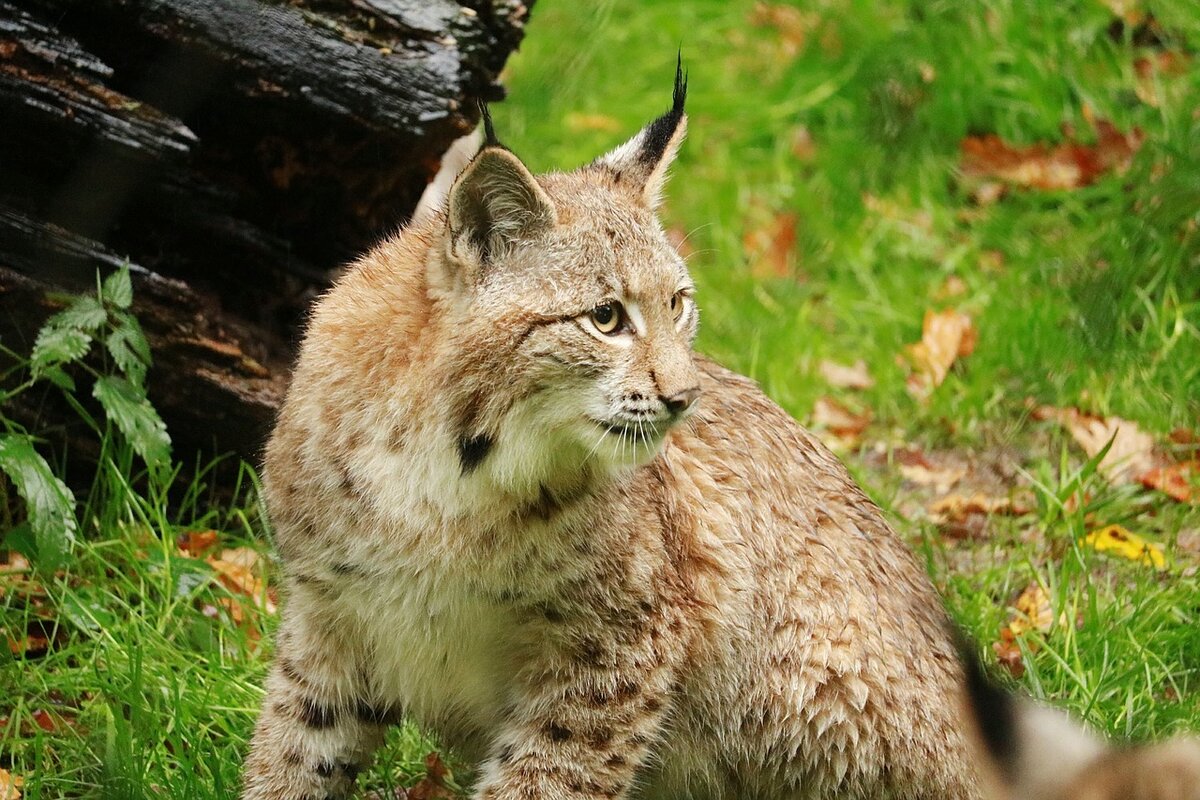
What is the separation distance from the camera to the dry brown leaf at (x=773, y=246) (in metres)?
A: 7.09

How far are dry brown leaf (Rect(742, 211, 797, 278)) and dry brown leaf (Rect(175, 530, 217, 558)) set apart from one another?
3.29 metres

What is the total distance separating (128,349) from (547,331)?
1622mm

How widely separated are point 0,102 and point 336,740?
2.12 meters

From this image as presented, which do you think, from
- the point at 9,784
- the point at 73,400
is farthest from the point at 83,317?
the point at 9,784

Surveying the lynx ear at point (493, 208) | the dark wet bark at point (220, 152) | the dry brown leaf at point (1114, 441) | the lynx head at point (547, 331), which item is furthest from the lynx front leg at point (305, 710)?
the dry brown leaf at point (1114, 441)

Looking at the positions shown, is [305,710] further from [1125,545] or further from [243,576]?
[1125,545]

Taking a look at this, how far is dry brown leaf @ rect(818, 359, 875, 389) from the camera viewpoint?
20.3 feet

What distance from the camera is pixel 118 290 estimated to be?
419 centimetres

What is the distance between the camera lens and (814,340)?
6.32m

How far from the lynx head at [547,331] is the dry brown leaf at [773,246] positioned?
12.2ft

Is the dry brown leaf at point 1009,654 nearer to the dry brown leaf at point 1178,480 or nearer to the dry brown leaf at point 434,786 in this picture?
the dry brown leaf at point 1178,480

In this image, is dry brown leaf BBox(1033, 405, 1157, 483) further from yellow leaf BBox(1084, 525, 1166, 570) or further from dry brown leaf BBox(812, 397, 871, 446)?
dry brown leaf BBox(812, 397, 871, 446)

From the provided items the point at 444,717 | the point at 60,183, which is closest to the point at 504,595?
the point at 444,717

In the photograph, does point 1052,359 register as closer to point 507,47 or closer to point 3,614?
point 507,47
